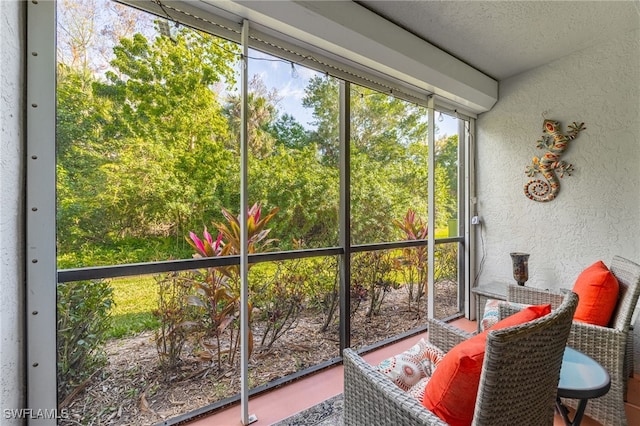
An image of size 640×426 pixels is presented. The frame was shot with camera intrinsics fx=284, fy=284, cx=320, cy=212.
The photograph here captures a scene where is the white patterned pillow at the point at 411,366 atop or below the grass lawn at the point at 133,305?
below

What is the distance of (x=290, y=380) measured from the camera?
206 cm

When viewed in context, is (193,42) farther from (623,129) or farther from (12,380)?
(623,129)

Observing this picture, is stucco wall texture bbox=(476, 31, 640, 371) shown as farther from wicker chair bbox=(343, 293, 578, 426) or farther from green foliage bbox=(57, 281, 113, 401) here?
green foliage bbox=(57, 281, 113, 401)

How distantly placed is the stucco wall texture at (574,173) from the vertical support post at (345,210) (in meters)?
1.76

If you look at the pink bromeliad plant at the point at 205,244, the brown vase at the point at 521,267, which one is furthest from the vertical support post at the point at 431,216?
the pink bromeliad plant at the point at 205,244

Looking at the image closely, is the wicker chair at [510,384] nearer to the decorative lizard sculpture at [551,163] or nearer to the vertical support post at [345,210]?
the vertical support post at [345,210]

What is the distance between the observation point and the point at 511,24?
6.89ft

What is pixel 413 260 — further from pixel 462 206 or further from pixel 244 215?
pixel 244 215

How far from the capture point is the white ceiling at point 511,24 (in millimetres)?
1914

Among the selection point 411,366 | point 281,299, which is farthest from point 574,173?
point 281,299

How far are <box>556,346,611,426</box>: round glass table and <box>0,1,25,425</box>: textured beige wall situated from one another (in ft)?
7.09

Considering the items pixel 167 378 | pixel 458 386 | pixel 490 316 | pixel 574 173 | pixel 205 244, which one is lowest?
pixel 167 378

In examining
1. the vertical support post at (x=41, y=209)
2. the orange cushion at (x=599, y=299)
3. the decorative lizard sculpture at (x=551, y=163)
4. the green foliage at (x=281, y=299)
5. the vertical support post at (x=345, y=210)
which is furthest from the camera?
the decorative lizard sculpture at (x=551, y=163)

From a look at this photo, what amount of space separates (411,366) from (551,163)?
8.09 feet
